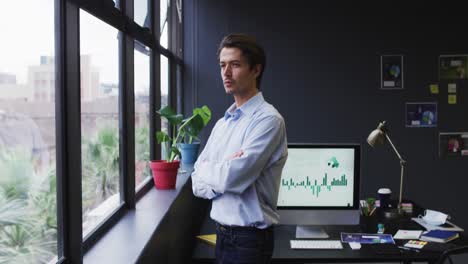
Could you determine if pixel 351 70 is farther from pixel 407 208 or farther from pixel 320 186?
pixel 320 186

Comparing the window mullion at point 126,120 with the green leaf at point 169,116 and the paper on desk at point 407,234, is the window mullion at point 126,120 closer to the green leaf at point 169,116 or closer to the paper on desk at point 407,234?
the green leaf at point 169,116

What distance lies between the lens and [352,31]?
4.75 metres

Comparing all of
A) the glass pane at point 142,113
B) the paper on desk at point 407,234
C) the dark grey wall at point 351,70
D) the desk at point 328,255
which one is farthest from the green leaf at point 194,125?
the dark grey wall at point 351,70

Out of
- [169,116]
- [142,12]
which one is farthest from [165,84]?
[169,116]

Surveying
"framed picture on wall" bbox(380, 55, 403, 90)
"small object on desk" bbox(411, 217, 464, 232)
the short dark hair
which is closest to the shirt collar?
the short dark hair

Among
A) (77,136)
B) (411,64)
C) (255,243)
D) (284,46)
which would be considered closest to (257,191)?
(255,243)

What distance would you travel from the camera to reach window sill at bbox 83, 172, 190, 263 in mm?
1492

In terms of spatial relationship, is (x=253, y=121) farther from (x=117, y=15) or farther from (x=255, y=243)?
(x=117, y=15)

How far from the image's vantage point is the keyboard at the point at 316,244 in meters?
2.29

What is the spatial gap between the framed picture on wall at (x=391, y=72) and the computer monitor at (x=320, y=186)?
252 cm

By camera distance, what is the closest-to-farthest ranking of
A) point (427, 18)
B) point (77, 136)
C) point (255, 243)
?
1. point (77, 136)
2. point (255, 243)
3. point (427, 18)

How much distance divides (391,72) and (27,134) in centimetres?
419

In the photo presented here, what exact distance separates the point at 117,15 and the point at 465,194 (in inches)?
166

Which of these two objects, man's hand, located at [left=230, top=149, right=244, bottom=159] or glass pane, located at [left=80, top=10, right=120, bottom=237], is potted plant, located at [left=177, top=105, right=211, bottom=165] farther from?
man's hand, located at [left=230, top=149, right=244, bottom=159]
